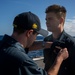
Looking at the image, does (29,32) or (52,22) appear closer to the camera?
(29,32)

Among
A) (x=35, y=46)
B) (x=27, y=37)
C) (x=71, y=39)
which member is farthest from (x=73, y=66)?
(x=27, y=37)

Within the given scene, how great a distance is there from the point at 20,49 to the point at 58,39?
1.51 m

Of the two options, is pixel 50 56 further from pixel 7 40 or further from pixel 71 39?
pixel 7 40

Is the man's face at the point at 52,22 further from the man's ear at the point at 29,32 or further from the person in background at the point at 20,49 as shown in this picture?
the man's ear at the point at 29,32

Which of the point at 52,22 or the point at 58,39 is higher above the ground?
the point at 52,22

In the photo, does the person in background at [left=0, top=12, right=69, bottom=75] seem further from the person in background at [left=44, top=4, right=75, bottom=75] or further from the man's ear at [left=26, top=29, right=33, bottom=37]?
the person in background at [left=44, top=4, right=75, bottom=75]

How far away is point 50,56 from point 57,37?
383 mm

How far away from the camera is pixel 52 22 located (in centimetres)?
496

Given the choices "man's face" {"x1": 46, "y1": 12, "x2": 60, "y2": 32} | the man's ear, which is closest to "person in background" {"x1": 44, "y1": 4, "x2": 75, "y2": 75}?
"man's face" {"x1": 46, "y1": 12, "x2": 60, "y2": 32}

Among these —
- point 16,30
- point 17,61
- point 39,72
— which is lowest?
point 39,72

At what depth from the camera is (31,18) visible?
12.1 ft

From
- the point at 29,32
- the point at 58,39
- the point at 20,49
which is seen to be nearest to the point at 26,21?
the point at 29,32

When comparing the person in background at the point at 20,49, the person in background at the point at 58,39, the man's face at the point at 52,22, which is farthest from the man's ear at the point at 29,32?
the man's face at the point at 52,22

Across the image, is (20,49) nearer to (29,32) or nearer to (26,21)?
(29,32)
